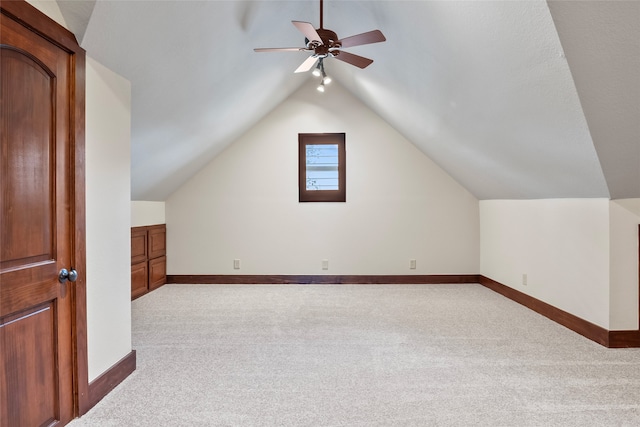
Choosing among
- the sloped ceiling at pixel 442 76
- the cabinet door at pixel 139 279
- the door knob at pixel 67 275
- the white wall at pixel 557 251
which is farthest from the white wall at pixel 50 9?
the white wall at pixel 557 251

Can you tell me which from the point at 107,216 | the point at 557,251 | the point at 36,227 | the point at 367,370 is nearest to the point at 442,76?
the point at 557,251

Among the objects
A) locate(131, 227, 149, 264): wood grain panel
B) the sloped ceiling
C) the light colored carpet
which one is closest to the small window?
the sloped ceiling

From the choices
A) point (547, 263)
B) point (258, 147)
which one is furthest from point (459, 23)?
point (258, 147)

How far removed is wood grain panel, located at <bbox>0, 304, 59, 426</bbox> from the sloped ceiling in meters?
1.41

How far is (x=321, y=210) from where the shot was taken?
5176mm

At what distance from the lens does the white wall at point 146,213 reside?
438cm

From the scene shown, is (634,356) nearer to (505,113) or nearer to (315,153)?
(505,113)

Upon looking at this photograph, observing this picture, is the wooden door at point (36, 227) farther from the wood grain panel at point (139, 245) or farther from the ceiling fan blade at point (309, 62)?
the wood grain panel at point (139, 245)

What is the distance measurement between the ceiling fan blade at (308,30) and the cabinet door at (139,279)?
10.5 feet

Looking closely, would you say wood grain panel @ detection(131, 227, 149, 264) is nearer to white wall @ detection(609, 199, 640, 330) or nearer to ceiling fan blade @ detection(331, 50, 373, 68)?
ceiling fan blade @ detection(331, 50, 373, 68)

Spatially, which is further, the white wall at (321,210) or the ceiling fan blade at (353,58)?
the white wall at (321,210)

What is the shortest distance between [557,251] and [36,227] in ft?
12.8

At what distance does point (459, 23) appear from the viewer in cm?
228

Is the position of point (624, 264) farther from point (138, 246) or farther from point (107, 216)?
point (138, 246)
